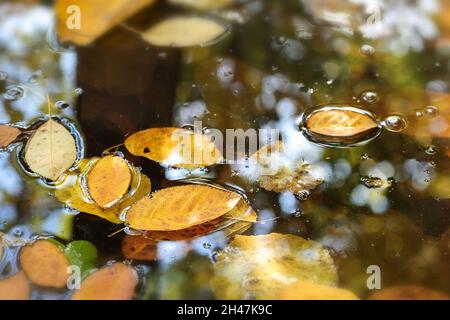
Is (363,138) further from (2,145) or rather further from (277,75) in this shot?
(2,145)

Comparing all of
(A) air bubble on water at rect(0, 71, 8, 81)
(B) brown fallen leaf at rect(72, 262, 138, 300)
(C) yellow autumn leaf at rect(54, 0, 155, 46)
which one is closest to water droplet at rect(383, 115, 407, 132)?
(B) brown fallen leaf at rect(72, 262, 138, 300)

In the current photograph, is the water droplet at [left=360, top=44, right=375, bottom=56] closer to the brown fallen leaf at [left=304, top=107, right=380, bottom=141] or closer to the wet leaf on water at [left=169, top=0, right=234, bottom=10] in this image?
the brown fallen leaf at [left=304, top=107, right=380, bottom=141]

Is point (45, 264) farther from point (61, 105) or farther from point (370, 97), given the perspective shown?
point (370, 97)

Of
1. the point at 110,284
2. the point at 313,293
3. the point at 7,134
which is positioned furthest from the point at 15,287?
the point at 313,293

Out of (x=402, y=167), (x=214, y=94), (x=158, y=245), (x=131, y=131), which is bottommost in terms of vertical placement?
(x=158, y=245)

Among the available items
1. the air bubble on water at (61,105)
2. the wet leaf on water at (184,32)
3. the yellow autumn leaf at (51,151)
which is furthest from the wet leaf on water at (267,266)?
the wet leaf on water at (184,32)
